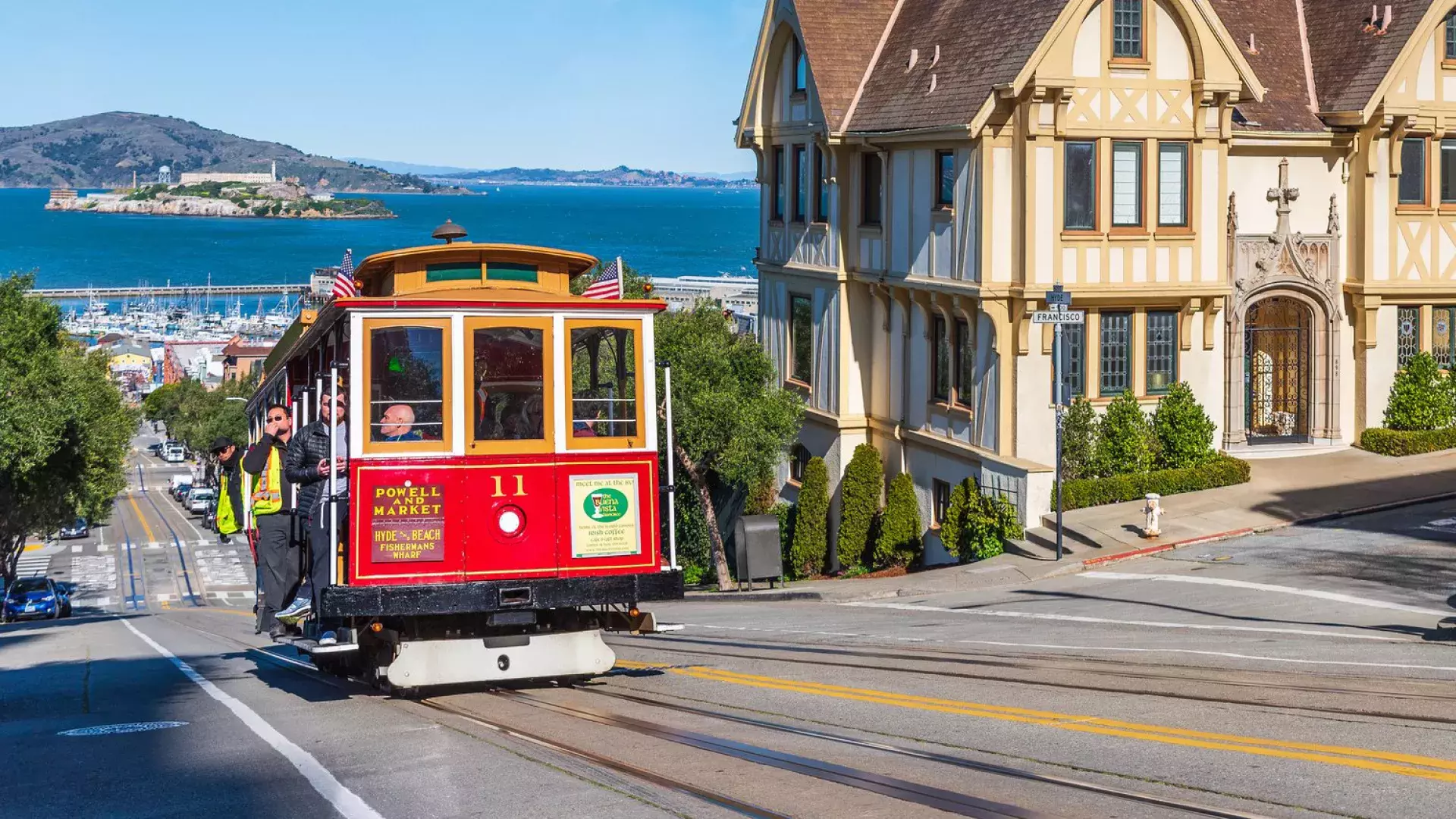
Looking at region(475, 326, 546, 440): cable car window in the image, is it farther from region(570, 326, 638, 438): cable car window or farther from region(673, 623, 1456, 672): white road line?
region(673, 623, 1456, 672): white road line

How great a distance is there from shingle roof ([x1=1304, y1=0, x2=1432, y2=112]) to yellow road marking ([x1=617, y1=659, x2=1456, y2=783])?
72.1 ft

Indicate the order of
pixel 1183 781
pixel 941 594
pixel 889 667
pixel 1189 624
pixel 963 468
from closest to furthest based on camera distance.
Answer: pixel 1183 781
pixel 889 667
pixel 1189 624
pixel 941 594
pixel 963 468

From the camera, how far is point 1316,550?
2369cm

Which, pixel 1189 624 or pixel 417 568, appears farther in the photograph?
pixel 1189 624

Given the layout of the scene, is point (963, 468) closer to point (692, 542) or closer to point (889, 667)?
point (692, 542)

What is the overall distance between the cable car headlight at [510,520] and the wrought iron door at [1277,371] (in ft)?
72.0

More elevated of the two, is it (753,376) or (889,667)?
(753,376)

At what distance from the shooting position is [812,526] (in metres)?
34.2

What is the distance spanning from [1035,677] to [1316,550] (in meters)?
11.4

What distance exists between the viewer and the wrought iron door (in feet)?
104

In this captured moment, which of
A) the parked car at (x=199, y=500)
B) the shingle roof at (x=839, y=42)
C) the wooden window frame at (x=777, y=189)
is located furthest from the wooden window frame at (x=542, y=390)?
the parked car at (x=199, y=500)

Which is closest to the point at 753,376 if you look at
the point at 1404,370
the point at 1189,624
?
the point at 1404,370

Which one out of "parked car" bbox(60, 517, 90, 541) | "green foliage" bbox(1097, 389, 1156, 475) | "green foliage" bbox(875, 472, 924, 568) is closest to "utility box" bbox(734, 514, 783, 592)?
"green foliage" bbox(875, 472, 924, 568)

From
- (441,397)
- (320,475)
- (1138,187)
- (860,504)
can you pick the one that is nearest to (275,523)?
(320,475)
